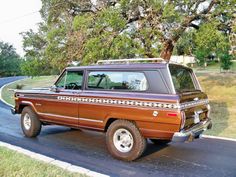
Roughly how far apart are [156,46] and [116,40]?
1727 millimetres

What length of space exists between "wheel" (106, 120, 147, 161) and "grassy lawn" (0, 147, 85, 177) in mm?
1458

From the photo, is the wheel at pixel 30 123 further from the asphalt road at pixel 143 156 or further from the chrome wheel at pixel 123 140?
the chrome wheel at pixel 123 140

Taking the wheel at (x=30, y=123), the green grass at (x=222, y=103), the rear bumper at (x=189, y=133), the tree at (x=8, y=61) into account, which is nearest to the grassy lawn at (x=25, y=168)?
the rear bumper at (x=189, y=133)

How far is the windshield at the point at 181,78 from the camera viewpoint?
6.09 meters

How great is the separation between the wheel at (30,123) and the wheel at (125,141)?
2627 mm

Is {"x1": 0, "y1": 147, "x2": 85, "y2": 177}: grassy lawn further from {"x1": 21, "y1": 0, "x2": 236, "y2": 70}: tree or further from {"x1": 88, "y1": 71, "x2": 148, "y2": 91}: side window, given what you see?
{"x1": 21, "y1": 0, "x2": 236, "y2": 70}: tree

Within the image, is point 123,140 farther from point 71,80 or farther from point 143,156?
point 71,80

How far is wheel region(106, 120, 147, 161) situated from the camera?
6.05 meters

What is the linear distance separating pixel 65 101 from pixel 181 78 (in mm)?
2818

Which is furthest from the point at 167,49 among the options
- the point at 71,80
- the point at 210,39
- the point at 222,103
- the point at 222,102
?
the point at 71,80

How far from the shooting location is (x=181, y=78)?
254 inches

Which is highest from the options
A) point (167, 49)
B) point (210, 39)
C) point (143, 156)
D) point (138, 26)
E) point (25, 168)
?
point (138, 26)

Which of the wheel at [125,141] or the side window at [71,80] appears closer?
the wheel at [125,141]

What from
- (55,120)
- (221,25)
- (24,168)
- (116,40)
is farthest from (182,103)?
(221,25)
